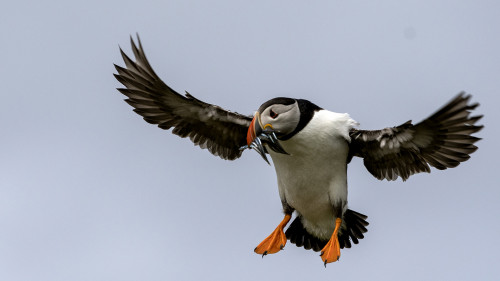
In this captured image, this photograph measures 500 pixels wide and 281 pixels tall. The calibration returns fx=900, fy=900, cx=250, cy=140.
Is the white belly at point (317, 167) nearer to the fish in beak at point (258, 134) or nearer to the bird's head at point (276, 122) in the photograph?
the bird's head at point (276, 122)

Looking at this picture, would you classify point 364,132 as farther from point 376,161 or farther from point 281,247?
point 281,247

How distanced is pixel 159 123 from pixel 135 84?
0.68 metres

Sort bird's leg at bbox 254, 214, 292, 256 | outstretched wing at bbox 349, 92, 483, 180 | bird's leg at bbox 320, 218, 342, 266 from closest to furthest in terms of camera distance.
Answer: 1. outstretched wing at bbox 349, 92, 483, 180
2. bird's leg at bbox 320, 218, 342, 266
3. bird's leg at bbox 254, 214, 292, 256

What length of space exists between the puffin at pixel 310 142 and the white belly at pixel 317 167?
0.01m

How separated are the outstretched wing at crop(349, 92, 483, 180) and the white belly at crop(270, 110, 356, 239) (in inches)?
11.7

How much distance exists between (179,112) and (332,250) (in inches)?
112

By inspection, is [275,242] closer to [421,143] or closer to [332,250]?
[332,250]

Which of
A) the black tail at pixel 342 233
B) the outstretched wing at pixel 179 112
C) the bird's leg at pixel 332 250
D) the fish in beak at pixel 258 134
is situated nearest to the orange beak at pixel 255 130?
the fish in beak at pixel 258 134

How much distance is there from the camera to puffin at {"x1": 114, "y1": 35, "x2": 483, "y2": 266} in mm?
11211

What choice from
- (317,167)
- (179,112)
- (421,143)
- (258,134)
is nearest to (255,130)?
(258,134)

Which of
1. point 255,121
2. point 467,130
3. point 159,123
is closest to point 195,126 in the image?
point 159,123

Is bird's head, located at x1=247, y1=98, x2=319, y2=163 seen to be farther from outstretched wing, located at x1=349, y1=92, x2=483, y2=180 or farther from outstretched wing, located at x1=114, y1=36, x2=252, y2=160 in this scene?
outstretched wing, located at x1=114, y1=36, x2=252, y2=160

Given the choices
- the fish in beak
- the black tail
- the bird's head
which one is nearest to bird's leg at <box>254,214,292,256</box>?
the black tail

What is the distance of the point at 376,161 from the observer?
12180 mm
